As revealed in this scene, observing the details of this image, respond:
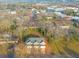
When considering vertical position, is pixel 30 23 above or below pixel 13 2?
below

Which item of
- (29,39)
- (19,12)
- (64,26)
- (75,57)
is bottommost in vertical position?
(75,57)

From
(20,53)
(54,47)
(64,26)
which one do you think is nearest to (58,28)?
(64,26)

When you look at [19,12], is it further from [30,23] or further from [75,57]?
[75,57]

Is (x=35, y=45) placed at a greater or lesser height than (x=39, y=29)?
lesser
